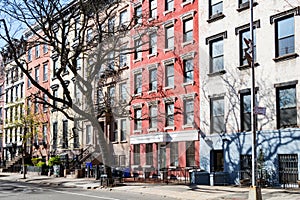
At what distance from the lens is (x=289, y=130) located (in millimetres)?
21828

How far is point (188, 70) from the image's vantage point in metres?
29.2

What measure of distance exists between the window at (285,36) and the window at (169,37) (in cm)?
911

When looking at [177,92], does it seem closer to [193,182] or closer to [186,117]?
[186,117]

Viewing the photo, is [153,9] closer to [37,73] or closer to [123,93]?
[123,93]

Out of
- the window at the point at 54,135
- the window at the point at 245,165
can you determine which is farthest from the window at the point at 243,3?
the window at the point at 54,135

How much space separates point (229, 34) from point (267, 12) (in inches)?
116

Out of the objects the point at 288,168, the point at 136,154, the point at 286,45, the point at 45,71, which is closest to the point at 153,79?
the point at 136,154

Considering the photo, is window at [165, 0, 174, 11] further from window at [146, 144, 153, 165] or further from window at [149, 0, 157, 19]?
window at [146, 144, 153, 165]

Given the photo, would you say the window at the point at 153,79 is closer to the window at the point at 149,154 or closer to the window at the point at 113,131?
the window at the point at 149,154

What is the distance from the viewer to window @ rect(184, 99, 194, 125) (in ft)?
94.3

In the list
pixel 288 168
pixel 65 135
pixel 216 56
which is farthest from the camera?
pixel 65 135

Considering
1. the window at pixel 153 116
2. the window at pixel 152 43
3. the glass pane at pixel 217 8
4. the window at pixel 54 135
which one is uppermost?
the glass pane at pixel 217 8

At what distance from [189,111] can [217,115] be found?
2899 mm

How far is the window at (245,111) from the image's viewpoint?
80.2ft
